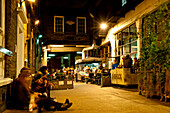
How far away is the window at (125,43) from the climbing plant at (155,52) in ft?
19.4

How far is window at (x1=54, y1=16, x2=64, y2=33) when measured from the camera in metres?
28.9

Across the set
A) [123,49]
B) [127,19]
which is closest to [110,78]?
[123,49]

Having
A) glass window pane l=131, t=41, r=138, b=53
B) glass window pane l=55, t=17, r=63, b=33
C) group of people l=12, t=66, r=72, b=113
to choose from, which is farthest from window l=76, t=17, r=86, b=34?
group of people l=12, t=66, r=72, b=113

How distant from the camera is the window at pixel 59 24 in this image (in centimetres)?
2888

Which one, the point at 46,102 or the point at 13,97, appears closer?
the point at 46,102

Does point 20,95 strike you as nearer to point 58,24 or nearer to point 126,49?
point 126,49

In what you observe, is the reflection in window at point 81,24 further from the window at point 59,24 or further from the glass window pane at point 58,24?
the glass window pane at point 58,24

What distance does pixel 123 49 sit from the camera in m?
17.5

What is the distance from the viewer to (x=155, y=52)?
7.82 m

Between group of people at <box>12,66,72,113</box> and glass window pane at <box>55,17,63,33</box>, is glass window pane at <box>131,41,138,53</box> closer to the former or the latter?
group of people at <box>12,66,72,113</box>

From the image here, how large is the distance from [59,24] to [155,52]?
22.7m

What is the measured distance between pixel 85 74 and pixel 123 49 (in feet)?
16.3

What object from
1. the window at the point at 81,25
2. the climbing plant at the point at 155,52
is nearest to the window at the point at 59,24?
the window at the point at 81,25

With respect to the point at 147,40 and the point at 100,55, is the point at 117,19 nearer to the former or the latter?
the point at 100,55
